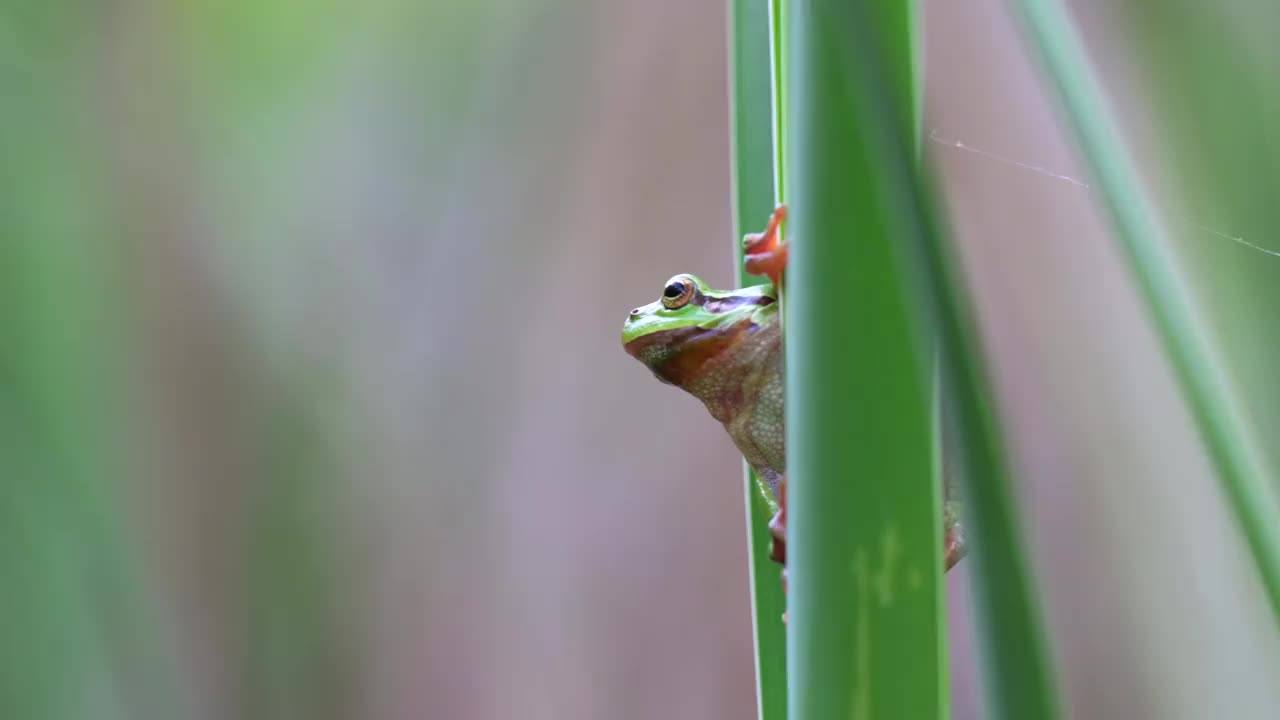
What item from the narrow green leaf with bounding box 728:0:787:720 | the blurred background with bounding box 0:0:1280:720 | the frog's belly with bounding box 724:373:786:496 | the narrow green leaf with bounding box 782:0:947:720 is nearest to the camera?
the narrow green leaf with bounding box 782:0:947:720

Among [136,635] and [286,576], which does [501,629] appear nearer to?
[286,576]

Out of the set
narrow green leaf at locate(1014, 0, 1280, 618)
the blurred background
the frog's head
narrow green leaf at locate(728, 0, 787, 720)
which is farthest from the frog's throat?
the blurred background

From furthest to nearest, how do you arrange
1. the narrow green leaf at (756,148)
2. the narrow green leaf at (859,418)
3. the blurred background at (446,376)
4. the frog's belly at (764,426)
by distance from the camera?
the blurred background at (446,376) < the frog's belly at (764,426) < the narrow green leaf at (756,148) < the narrow green leaf at (859,418)

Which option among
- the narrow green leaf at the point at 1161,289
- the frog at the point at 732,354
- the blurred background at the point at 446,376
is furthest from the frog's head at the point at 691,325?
the blurred background at the point at 446,376

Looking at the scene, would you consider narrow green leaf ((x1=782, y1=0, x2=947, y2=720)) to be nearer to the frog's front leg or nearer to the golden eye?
the frog's front leg

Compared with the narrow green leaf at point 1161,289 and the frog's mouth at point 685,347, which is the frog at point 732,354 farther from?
the narrow green leaf at point 1161,289

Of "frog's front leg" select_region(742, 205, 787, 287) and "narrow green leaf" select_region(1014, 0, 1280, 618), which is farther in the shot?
"frog's front leg" select_region(742, 205, 787, 287)

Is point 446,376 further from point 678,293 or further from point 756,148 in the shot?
point 756,148
